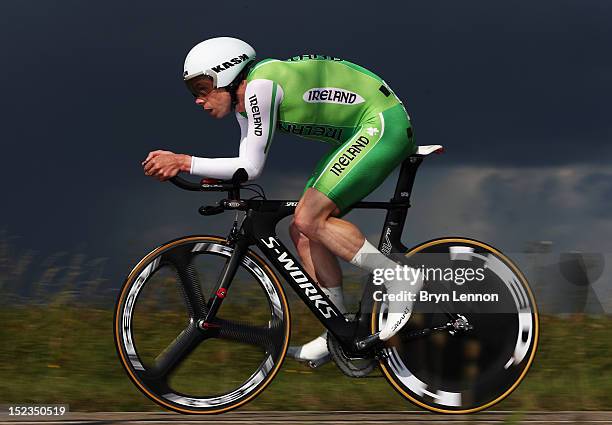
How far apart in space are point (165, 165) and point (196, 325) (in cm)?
103

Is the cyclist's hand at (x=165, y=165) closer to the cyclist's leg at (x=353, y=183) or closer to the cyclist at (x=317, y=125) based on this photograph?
the cyclist at (x=317, y=125)

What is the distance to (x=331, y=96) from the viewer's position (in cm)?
640

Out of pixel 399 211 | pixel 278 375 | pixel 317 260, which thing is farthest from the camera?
pixel 278 375

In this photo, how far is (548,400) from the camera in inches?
295

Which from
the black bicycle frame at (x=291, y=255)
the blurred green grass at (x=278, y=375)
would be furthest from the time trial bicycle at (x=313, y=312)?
the blurred green grass at (x=278, y=375)

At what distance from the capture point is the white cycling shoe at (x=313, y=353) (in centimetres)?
666

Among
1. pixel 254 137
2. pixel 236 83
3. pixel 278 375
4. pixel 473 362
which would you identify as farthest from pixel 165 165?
pixel 278 375

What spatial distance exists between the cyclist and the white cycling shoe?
0.41 m

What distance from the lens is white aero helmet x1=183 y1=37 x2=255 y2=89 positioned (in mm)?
6320

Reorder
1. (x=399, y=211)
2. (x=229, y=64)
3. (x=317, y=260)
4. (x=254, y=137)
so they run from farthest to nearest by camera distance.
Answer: (x=317, y=260)
(x=399, y=211)
(x=229, y=64)
(x=254, y=137)

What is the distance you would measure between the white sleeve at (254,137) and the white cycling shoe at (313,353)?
117cm

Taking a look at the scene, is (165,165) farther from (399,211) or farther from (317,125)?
(399,211)

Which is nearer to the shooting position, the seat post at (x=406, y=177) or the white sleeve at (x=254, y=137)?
the white sleeve at (x=254, y=137)

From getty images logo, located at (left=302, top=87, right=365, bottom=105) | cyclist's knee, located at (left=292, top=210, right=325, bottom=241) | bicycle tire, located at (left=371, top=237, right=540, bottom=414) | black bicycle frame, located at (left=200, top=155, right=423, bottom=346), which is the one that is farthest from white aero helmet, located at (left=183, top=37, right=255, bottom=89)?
bicycle tire, located at (left=371, top=237, right=540, bottom=414)
